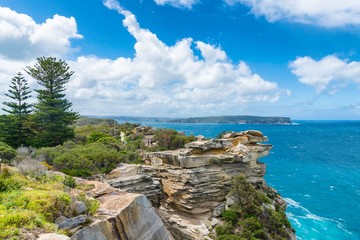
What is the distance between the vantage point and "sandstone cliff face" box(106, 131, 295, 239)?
18062 mm

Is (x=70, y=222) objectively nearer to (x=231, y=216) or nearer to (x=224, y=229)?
(x=224, y=229)

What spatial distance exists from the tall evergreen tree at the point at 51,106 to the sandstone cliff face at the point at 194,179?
50.9 feet

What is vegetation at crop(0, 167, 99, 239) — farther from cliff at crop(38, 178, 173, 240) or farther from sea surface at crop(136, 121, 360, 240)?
sea surface at crop(136, 121, 360, 240)

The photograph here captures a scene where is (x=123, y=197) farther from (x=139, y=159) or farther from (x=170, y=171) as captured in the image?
(x=139, y=159)

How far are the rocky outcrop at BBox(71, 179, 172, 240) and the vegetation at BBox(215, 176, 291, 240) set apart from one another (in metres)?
9.09

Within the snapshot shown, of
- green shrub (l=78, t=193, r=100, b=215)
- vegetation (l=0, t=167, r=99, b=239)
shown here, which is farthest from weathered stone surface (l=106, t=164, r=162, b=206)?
green shrub (l=78, t=193, r=100, b=215)

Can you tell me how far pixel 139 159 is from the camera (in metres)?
25.2

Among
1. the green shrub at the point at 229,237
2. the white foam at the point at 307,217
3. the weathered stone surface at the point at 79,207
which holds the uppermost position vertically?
the weathered stone surface at the point at 79,207

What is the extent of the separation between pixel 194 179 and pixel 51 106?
74.3 feet

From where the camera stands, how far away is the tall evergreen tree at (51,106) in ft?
103

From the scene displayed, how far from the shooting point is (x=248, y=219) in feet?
56.4

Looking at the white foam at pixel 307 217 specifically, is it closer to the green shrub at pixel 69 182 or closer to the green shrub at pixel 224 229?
the green shrub at pixel 224 229

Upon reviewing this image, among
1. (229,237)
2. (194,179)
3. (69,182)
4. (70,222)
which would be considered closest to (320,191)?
(194,179)

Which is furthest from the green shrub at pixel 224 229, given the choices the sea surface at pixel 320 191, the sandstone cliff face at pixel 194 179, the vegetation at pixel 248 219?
the sea surface at pixel 320 191
